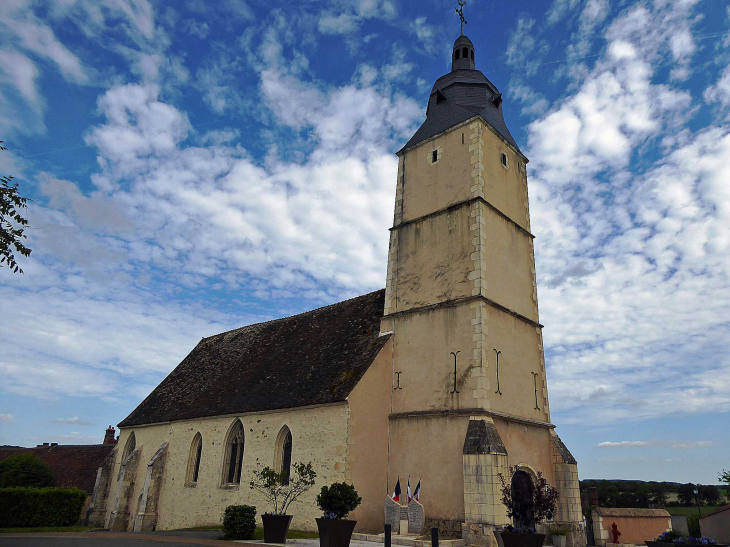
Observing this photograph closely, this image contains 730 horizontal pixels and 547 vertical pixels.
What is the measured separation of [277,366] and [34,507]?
1166 cm

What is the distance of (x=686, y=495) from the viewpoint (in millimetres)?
56188

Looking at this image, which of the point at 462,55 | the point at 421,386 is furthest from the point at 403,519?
the point at 462,55

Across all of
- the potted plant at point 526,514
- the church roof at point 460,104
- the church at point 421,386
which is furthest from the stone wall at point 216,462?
the church roof at point 460,104

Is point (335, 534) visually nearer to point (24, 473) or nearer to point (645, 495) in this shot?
point (24, 473)

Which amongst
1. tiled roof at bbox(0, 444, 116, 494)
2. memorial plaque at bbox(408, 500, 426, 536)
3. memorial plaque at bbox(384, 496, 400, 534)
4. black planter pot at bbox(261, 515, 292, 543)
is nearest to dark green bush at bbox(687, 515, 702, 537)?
memorial plaque at bbox(408, 500, 426, 536)

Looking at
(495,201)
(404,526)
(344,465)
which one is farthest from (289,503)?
(495,201)

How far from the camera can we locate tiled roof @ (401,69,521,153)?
66.3 ft

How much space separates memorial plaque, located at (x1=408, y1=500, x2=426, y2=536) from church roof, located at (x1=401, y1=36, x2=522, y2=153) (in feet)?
44.8

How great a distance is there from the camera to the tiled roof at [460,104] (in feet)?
66.3

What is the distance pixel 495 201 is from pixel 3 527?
2323 cm

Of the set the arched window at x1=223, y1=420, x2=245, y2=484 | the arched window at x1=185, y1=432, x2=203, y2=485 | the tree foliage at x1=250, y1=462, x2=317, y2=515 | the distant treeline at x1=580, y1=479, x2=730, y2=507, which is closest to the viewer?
the tree foliage at x1=250, y1=462, x2=317, y2=515

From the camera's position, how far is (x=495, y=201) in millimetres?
18875

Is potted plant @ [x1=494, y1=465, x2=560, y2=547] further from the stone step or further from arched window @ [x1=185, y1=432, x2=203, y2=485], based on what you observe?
arched window @ [x1=185, y1=432, x2=203, y2=485]

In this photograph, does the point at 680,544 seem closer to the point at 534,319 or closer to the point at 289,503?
the point at 534,319
